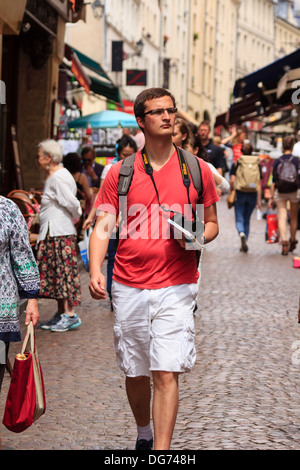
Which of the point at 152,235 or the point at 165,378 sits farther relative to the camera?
the point at 152,235

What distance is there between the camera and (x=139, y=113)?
17.2ft

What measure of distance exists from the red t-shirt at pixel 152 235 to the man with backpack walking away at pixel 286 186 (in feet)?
39.9

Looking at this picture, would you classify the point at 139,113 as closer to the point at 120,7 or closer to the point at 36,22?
the point at 36,22

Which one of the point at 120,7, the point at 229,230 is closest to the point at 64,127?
the point at 229,230

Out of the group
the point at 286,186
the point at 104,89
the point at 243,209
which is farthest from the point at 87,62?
the point at 286,186

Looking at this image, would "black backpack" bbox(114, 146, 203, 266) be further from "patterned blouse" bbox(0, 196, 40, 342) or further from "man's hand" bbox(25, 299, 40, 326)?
"man's hand" bbox(25, 299, 40, 326)

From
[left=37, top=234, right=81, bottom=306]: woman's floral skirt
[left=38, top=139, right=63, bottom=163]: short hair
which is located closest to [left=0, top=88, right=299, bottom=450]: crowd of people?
[left=38, top=139, right=63, bottom=163]: short hair

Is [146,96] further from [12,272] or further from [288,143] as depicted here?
[288,143]

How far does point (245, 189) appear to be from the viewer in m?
17.6

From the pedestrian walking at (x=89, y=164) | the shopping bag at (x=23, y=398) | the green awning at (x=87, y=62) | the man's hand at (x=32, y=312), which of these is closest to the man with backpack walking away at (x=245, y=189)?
the pedestrian walking at (x=89, y=164)

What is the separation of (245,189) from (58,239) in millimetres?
8348

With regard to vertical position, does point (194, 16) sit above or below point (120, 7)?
above

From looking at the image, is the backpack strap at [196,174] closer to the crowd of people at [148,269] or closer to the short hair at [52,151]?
the crowd of people at [148,269]

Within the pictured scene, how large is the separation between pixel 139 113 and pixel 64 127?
17626 mm
